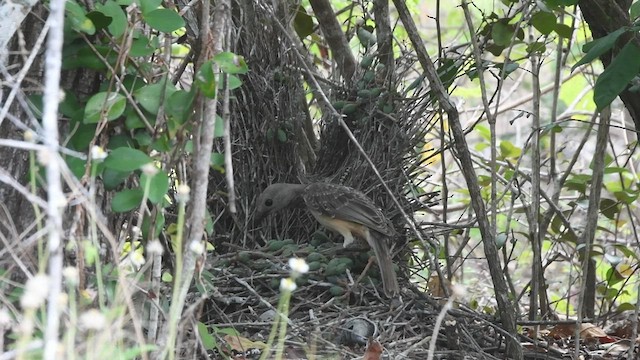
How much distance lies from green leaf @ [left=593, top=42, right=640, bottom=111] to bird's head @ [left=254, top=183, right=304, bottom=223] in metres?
1.86

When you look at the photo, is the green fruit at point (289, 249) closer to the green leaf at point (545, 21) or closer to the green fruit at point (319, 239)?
the green fruit at point (319, 239)

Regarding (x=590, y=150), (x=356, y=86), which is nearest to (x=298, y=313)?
(x=356, y=86)

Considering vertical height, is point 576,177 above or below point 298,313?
above

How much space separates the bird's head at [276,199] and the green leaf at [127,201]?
1.93 m

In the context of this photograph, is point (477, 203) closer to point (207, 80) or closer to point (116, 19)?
point (207, 80)

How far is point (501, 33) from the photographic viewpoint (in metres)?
4.35

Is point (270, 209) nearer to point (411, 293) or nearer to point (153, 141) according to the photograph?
point (411, 293)

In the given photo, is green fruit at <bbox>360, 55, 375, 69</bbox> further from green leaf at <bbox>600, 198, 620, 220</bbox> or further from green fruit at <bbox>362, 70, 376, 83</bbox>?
green leaf at <bbox>600, 198, 620, 220</bbox>

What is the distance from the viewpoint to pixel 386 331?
3.73 metres

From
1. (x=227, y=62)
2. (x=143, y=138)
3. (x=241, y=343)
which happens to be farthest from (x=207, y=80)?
(x=241, y=343)

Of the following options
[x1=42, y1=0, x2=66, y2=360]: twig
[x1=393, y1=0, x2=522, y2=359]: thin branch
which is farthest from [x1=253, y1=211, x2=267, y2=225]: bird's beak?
[x1=42, y1=0, x2=66, y2=360]: twig

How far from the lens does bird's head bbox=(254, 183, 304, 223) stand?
446 cm

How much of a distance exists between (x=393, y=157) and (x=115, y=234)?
190 centimetres

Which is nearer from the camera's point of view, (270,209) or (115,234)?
(115,234)
